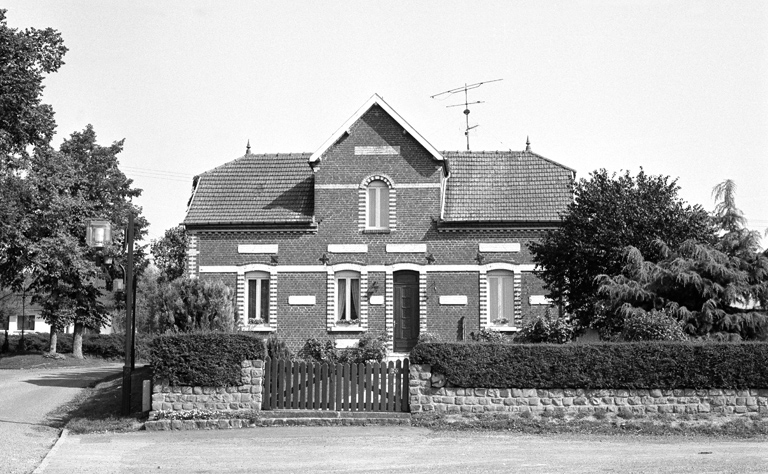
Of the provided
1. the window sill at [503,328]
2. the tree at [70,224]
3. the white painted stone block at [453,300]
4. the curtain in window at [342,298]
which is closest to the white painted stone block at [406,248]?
the white painted stone block at [453,300]

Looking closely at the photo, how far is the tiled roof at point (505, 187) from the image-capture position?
31.8 metres

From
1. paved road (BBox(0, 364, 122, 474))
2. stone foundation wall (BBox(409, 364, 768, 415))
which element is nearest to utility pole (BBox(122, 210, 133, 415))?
paved road (BBox(0, 364, 122, 474))

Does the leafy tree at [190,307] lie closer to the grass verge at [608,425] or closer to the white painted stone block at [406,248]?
the grass verge at [608,425]

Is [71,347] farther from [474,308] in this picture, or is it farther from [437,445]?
[437,445]

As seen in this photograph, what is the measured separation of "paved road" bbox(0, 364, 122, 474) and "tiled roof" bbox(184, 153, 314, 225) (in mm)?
7262

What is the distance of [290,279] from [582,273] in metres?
10.9

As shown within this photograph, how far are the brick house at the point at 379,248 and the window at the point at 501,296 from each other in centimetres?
4

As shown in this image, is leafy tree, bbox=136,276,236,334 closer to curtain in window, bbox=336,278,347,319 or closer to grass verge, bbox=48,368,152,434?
grass verge, bbox=48,368,152,434

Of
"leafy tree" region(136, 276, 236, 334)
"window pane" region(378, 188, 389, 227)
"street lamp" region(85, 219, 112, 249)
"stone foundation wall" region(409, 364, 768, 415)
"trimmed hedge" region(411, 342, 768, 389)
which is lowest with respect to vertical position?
"stone foundation wall" region(409, 364, 768, 415)

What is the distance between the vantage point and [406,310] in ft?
104

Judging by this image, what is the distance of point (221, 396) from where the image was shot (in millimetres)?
19484

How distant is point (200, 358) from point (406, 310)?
13148 millimetres

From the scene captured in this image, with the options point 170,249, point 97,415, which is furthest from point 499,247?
point 170,249

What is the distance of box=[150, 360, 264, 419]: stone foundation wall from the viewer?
19.5 m
